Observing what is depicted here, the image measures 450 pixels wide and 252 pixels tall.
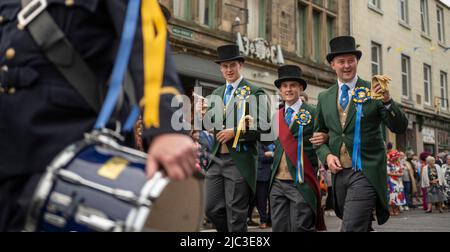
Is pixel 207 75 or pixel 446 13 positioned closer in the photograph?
A: pixel 207 75

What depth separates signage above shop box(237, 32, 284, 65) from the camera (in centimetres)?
1706

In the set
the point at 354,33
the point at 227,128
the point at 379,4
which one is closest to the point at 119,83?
the point at 227,128

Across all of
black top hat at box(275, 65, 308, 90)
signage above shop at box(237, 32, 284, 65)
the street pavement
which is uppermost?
signage above shop at box(237, 32, 284, 65)

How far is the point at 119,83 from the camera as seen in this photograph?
2076 millimetres

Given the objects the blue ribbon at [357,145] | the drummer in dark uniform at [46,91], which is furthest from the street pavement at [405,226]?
the drummer in dark uniform at [46,91]

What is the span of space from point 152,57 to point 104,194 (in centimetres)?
58

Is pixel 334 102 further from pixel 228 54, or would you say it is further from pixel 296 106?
pixel 228 54

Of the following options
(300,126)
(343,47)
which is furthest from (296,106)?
(343,47)

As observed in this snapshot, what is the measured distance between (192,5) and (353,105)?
10.8 meters

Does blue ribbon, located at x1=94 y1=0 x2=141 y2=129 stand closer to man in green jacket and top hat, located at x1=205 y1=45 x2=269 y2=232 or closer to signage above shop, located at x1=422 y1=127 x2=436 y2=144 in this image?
man in green jacket and top hat, located at x1=205 y1=45 x2=269 y2=232

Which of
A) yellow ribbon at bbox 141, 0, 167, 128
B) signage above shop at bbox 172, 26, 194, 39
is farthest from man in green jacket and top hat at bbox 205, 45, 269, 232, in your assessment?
signage above shop at bbox 172, 26, 194, 39

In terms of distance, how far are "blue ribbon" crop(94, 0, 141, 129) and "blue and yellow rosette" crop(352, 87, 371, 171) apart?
3.33 meters

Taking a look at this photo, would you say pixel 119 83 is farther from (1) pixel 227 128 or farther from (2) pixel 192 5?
(2) pixel 192 5

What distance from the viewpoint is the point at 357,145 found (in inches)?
200
